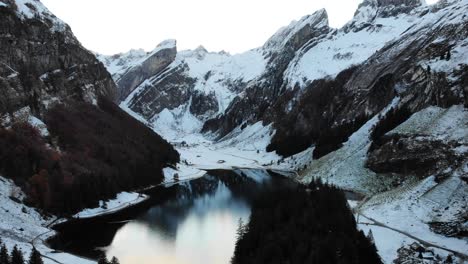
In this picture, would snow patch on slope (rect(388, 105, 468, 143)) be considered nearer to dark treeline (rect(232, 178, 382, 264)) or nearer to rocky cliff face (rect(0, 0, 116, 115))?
dark treeline (rect(232, 178, 382, 264))

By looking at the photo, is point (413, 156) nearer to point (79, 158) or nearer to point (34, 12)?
point (79, 158)

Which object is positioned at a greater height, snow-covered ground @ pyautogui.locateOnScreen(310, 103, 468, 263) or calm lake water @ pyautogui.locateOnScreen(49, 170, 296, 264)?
snow-covered ground @ pyautogui.locateOnScreen(310, 103, 468, 263)

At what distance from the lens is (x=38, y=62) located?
134500mm

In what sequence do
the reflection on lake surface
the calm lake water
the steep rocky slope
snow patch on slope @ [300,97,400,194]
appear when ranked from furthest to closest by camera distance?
snow patch on slope @ [300,97,400,194]
the steep rocky slope
the calm lake water
the reflection on lake surface

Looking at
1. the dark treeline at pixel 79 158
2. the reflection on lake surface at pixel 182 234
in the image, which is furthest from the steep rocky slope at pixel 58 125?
the reflection on lake surface at pixel 182 234

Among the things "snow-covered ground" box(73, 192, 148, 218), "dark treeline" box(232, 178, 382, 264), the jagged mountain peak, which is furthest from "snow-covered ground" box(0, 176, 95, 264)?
the jagged mountain peak

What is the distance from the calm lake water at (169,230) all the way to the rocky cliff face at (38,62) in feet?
124

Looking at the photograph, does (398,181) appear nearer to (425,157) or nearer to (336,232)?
(425,157)

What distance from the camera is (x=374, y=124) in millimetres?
128625

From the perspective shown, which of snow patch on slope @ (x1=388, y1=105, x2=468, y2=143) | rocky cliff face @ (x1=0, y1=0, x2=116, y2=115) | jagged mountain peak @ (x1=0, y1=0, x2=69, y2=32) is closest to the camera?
snow patch on slope @ (x1=388, y1=105, x2=468, y2=143)

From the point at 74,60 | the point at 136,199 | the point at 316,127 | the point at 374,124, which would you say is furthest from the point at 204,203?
the point at 316,127

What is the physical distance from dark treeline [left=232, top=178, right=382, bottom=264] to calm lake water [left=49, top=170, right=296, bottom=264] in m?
5.11

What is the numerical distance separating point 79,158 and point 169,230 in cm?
3854

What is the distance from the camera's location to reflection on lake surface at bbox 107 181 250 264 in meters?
70.4
